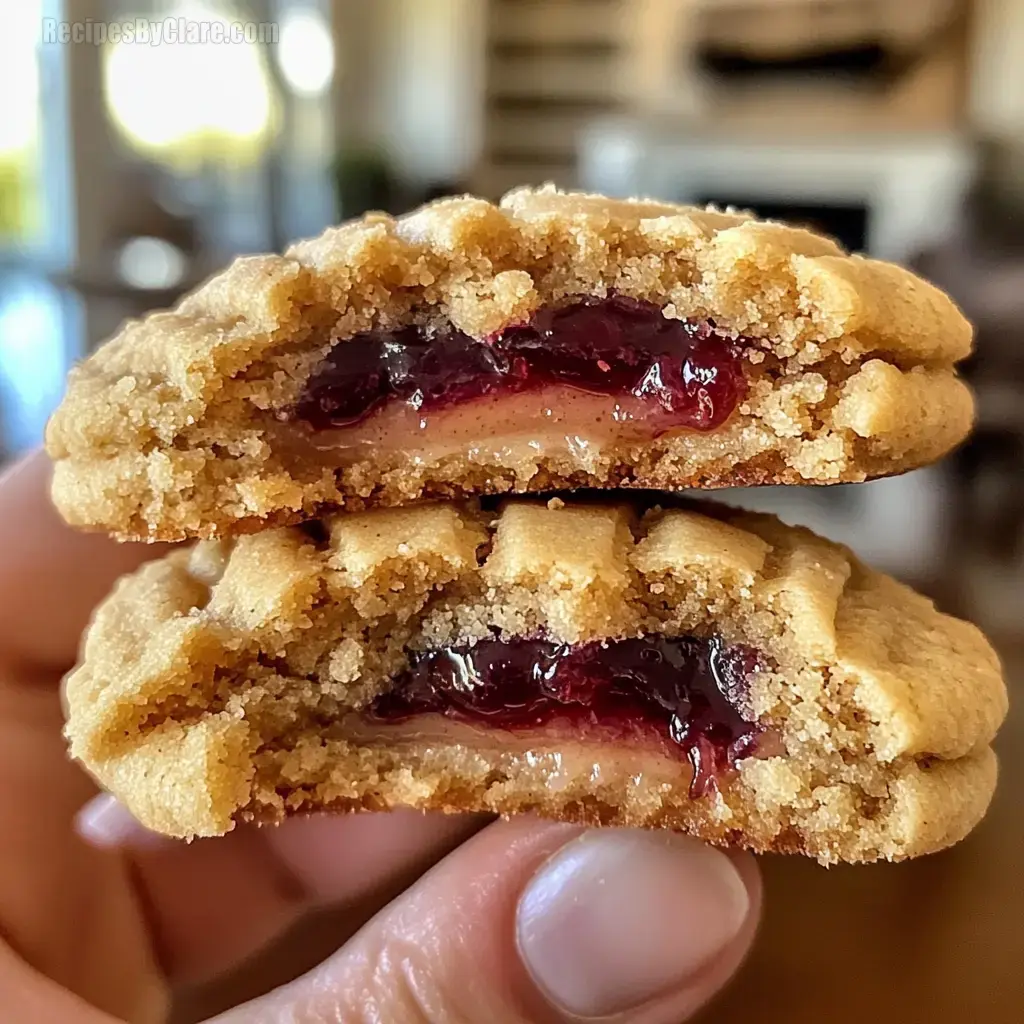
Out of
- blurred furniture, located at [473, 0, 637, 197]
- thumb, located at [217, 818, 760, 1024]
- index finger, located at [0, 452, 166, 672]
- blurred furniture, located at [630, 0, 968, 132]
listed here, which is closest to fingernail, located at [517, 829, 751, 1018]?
thumb, located at [217, 818, 760, 1024]

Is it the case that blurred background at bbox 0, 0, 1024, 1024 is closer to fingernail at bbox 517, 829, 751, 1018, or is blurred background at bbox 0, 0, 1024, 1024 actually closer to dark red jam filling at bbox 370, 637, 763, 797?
fingernail at bbox 517, 829, 751, 1018

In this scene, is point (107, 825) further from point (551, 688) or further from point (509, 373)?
point (509, 373)

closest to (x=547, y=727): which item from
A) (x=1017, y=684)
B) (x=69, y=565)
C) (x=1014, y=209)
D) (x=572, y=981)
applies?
(x=572, y=981)

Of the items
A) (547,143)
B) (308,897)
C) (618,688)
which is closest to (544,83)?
(547,143)

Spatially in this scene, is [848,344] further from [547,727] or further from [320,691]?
[320,691]

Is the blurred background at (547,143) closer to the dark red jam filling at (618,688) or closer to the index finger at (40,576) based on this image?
the dark red jam filling at (618,688)

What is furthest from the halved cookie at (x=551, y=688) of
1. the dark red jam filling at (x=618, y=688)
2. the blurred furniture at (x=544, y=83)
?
the blurred furniture at (x=544, y=83)
